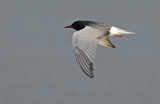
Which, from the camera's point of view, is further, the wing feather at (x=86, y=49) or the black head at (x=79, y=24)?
→ the black head at (x=79, y=24)

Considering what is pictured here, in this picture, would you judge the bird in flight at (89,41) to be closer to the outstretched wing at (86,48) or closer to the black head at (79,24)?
the outstretched wing at (86,48)

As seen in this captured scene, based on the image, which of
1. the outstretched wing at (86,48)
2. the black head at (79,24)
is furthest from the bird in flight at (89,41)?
the black head at (79,24)

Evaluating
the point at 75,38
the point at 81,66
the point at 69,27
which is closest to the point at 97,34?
the point at 75,38

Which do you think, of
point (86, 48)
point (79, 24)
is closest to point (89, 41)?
point (86, 48)

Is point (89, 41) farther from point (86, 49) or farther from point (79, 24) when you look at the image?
point (79, 24)

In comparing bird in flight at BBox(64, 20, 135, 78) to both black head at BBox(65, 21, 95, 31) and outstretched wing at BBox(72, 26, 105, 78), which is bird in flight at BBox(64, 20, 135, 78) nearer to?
outstretched wing at BBox(72, 26, 105, 78)

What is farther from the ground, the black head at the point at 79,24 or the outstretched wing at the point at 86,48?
the outstretched wing at the point at 86,48

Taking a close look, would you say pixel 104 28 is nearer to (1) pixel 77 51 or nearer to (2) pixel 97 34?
(2) pixel 97 34

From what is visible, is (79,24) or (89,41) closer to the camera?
(89,41)
